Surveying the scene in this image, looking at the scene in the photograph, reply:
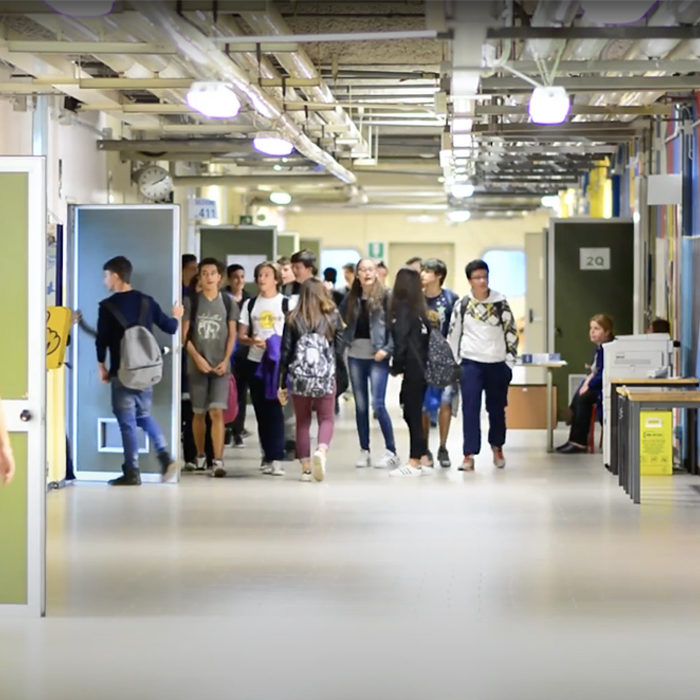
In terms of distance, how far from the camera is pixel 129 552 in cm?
802

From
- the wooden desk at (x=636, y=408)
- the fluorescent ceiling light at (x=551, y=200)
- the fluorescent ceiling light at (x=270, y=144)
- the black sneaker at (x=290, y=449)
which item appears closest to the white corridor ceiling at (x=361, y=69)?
the fluorescent ceiling light at (x=270, y=144)

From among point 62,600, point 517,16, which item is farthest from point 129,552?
point 517,16

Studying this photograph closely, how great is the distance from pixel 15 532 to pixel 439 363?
548 cm

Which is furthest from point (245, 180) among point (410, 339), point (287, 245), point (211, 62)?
point (211, 62)

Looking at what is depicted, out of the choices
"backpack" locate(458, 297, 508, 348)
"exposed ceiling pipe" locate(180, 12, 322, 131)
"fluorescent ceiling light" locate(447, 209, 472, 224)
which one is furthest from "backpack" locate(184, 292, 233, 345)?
"fluorescent ceiling light" locate(447, 209, 472, 224)

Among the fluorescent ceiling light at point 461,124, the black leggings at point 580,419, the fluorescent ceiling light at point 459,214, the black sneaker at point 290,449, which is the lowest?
the black sneaker at point 290,449

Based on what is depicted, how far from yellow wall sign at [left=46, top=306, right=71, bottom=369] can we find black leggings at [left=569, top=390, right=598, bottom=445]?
4623mm

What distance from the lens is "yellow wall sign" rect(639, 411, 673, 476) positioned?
37.9 ft

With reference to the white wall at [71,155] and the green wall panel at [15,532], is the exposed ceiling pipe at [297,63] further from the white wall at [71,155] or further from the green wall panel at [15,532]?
the green wall panel at [15,532]

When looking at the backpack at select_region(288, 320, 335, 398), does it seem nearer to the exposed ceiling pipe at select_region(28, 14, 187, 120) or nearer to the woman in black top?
the woman in black top

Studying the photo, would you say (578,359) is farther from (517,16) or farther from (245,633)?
(245,633)

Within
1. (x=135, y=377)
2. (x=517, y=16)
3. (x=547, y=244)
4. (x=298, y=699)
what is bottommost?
(x=298, y=699)

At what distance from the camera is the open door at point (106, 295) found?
11.1 meters

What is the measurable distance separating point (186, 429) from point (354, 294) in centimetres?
169
